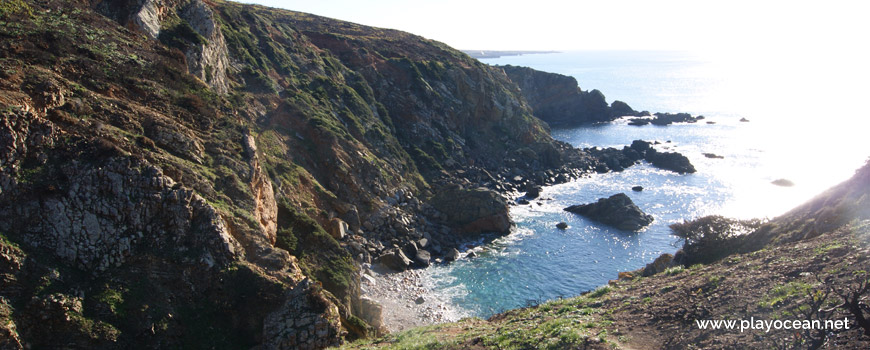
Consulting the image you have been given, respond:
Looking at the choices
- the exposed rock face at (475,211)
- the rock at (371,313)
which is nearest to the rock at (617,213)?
the exposed rock face at (475,211)

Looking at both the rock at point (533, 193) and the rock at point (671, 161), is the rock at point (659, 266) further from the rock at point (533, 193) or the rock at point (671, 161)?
the rock at point (671, 161)

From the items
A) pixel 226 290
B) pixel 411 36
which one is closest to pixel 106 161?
pixel 226 290

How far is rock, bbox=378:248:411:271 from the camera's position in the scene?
37344 millimetres

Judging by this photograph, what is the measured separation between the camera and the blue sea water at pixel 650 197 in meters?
36.9

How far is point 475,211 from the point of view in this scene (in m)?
46.6

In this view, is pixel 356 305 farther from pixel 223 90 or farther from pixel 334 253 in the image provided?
pixel 223 90

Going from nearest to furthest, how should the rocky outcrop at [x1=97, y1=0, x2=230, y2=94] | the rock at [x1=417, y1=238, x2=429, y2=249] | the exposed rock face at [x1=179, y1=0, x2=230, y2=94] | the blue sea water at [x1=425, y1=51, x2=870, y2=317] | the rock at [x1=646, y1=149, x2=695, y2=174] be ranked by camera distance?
the rocky outcrop at [x1=97, y1=0, x2=230, y2=94]
the exposed rock face at [x1=179, y1=0, x2=230, y2=94]
the blue sea water at [x1=425, y1=51, x2=870, y2=317]
the rock at [x1=417, y1=238, x2=429, y2=249]
the rock at [x1=646, y1=149, x2=695, y2=174]

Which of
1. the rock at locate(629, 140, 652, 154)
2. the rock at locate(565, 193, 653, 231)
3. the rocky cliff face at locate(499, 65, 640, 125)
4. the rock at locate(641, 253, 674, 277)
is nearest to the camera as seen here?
the rock at locate(641, 253, 674, 277)

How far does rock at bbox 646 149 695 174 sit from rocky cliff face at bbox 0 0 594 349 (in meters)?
39.8

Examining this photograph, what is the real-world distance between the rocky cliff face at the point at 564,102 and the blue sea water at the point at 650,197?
7674 mm

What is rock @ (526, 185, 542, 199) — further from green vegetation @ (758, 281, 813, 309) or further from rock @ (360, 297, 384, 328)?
green vegetation @ (758, 281, 813, 309)

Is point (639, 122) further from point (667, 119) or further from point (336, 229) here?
point (336, 229)

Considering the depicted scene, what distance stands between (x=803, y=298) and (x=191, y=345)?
21640mm

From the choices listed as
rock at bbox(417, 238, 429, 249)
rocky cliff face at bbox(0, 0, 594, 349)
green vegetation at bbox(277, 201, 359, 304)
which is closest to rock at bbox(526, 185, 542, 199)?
rocky cliff face at bbox(0, 0, 594, 349)
